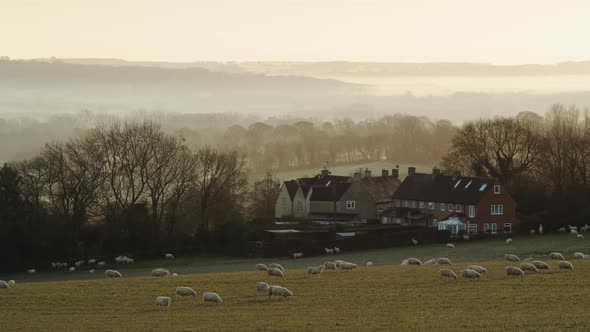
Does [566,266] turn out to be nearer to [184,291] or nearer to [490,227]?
[184,291]

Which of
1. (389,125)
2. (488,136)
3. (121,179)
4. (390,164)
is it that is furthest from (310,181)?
(389,125)

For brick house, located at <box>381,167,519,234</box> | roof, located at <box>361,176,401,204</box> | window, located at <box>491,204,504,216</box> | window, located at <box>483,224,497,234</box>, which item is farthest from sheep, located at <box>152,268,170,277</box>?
roof, located at <box>361,176,401,204</box>

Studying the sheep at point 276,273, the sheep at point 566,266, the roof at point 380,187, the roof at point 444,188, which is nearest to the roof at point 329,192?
the roof at point 380,187

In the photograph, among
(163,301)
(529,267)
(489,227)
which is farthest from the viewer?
(489,227)

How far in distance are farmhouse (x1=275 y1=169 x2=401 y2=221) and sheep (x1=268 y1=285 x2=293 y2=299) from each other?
64.4m

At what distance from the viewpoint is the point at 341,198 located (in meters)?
108

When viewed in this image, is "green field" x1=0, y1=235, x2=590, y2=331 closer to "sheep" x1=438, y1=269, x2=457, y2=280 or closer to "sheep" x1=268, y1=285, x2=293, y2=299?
"sheep" x1=268, y1=285, x2=293, y2=299

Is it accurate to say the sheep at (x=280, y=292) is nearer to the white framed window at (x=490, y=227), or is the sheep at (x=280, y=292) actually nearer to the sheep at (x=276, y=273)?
the sheep at (x=276, y=273)

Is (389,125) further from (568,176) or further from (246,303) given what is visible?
(246,303)

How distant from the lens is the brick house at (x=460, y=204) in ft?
309

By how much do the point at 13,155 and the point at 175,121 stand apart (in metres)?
61.1

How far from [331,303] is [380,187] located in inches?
2868

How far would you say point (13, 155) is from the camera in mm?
133500

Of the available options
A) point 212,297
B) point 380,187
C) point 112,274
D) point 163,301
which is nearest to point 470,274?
point 212,297
